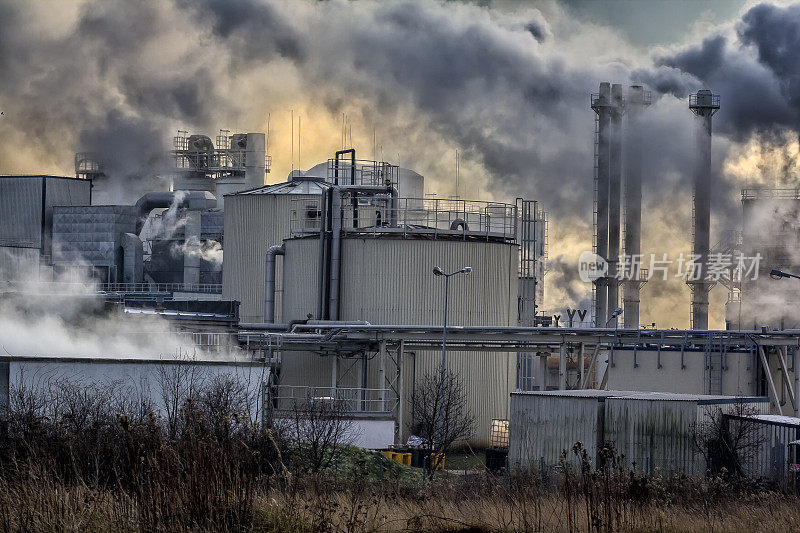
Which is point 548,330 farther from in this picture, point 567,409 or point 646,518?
point 646,518

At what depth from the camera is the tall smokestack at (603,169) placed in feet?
225

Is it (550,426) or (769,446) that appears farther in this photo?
(550,426)

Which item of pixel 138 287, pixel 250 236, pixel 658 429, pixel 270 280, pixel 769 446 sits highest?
pixel 250 236

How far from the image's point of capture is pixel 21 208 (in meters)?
73.4

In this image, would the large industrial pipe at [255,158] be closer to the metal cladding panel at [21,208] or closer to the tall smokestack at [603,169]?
the metal cladding panel at [21,208]

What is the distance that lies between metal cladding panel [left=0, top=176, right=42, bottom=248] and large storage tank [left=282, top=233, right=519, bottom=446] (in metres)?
32.7

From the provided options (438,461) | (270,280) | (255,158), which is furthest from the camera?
(255,158)

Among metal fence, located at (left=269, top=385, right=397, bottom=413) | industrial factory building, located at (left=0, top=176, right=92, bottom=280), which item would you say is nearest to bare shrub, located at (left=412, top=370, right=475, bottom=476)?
metal fence, located at (left=269, top=385, right=397, bottom=413)

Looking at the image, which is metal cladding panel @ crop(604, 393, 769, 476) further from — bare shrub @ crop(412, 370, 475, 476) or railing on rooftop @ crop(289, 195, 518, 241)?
railing on rooftop @ crop(289, 195, 518, 241)

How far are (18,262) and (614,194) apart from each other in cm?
3312

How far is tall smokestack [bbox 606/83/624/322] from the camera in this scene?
6850cm

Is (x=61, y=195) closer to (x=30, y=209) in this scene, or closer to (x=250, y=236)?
(x=30, y=209)

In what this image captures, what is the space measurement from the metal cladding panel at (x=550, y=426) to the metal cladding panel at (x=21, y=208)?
5078 cm

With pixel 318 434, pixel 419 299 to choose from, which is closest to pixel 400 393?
pixel 419 299
